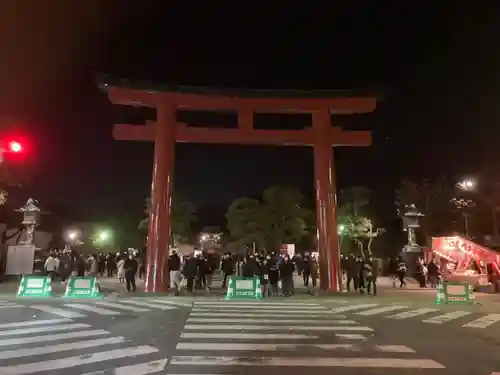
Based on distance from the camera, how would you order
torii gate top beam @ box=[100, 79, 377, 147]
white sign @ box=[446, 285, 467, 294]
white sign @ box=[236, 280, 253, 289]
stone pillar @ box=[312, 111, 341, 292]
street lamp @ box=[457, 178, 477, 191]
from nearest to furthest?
1. white sign @ box=[446, 285, 467, 294]
2. white sign @ box=[236, 280, 253, 289]
3. torii gate top beam @ box=[100, 79, 377, 147]
4. stone pillar @ box=[312, 111, 341, 292]
5. street lamp @ box=[457, 178, 477, 191]

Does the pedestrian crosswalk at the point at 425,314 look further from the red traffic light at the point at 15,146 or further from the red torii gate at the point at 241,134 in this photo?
the red traffic light at the point at 15,146

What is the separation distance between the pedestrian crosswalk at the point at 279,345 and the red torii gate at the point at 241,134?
20.3 ft

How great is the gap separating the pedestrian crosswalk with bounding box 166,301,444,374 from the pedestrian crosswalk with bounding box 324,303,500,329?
4.47 ft

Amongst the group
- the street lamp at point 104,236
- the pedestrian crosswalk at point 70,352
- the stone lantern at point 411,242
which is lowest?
the pedestrian crosswalk at point 70,352

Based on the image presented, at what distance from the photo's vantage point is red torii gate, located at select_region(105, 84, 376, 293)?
18.1m

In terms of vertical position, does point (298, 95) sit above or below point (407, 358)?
above

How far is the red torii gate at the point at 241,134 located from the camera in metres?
18.1

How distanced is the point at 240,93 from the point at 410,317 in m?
11.3

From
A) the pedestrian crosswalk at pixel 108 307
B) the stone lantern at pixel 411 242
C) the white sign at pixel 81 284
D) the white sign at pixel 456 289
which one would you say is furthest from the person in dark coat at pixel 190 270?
the stone lantern at pixel 411 242

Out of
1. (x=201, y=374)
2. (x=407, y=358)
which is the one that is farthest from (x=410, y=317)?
(x=201, y=374)

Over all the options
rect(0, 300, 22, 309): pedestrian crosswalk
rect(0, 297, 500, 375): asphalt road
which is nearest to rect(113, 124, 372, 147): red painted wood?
rect(0, 300, 22, 309): pedestrian crosswalk

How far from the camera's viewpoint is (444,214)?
1513 inches

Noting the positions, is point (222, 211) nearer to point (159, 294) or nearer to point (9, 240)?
point (9, 240)

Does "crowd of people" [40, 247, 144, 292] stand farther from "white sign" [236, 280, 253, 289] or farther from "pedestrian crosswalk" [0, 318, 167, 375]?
"pedestrian crosswalk" [0, 318, 167, 375]
